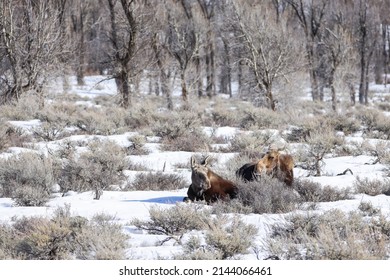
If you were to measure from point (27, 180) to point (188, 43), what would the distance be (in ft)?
77.5

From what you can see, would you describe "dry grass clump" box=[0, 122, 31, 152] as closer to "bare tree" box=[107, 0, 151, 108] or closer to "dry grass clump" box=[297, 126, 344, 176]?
"dry grass clump" box=[297, 126, 344, 176]

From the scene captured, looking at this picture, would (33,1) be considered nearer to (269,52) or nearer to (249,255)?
(269,52)

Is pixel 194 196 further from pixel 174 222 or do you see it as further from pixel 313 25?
pixel 313 25

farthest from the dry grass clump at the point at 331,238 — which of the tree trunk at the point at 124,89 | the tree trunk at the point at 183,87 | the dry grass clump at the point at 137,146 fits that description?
the tree trunk at the point at 183,87

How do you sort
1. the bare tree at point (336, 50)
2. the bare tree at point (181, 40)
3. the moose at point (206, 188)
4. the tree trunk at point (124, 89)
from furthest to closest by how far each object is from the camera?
the bare tree at point (181, 40)
the bare tree at point (336, 50)
the tree trunk at point (124, 89)
the moose at point (206, 188)

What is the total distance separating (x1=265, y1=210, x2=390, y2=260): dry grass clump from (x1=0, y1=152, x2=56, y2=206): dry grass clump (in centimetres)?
372

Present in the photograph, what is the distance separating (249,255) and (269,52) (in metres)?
21.7

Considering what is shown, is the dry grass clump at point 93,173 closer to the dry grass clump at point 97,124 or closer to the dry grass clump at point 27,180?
the dry grass clump at point 27,180

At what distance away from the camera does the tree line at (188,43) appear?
23413 mm

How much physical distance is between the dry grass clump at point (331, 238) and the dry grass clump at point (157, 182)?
3.62m

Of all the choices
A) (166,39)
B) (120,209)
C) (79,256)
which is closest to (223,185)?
(120,209)

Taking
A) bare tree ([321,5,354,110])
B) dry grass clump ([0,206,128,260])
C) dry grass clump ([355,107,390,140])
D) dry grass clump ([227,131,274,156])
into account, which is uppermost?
bare tree ([321,5,354,110])

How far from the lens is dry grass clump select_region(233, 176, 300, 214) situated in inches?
303

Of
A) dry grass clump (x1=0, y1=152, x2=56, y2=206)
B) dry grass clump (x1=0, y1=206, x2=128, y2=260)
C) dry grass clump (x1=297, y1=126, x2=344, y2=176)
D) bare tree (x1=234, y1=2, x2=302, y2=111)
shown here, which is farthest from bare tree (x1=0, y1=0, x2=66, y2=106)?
dry grass clump (x1=0, y1=206, x2=128, y2=260)
